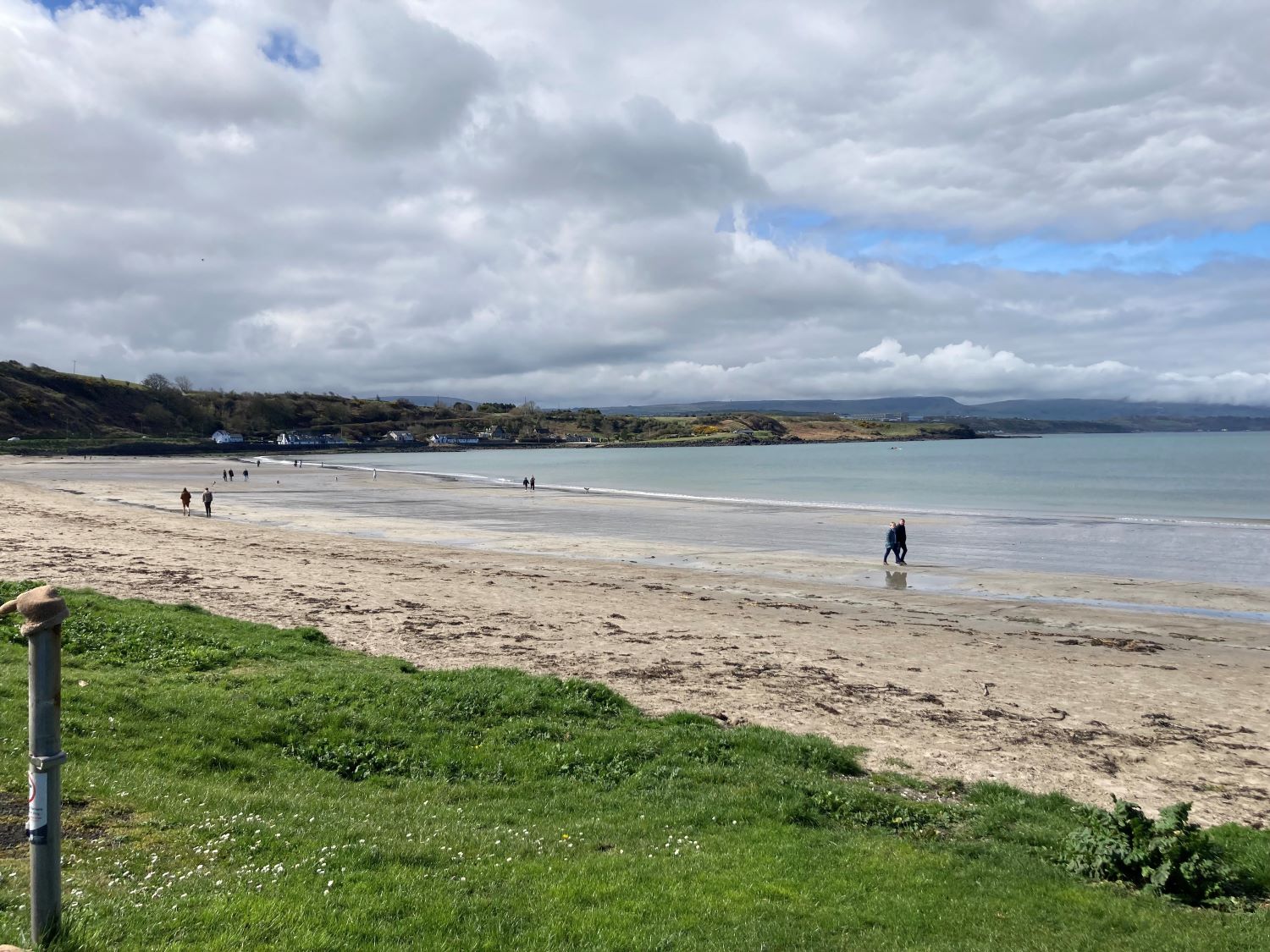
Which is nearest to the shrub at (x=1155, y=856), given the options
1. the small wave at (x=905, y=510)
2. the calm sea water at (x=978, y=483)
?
the small wave at (x=905, y=510)

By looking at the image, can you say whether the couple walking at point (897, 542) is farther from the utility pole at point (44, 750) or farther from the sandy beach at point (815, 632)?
the utility pole at point (44, 750)

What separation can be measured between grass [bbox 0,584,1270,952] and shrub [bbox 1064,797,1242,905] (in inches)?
11.2

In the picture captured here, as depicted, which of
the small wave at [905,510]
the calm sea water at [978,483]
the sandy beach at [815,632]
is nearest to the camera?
the sandy beach at [815,632]

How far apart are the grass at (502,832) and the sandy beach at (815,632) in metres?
1.78

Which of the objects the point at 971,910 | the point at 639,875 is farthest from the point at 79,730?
the point at 971,910

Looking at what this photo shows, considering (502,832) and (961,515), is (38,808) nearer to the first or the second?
(502,832)

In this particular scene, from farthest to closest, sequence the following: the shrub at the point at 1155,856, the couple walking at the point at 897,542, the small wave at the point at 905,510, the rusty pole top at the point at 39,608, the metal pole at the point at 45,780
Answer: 1. the small wave at the point at 905,510
2. the couple walking at the point at 897,542
3. the shrub at the point at 1155,856
4. the metal pole at the point at 45,780
5. the rusty pole top at the point at 39,608

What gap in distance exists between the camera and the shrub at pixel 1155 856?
23.4 ft

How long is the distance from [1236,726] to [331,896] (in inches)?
586

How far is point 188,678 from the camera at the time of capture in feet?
38.9

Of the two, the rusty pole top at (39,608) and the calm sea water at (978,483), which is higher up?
the rusty pole top at (39,608)

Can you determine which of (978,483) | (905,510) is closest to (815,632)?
(905,510)

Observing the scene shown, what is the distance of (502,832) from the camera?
7.71 meters

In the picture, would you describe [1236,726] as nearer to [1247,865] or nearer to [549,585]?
[1247,865]
